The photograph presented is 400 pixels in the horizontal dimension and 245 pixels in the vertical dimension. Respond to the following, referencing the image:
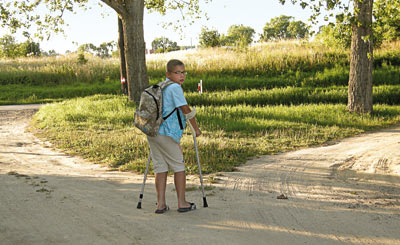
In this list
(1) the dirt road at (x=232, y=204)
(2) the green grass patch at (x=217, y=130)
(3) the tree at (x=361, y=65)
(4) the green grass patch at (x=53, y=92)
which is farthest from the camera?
(4) the green grass patch at (x=53, y=92)

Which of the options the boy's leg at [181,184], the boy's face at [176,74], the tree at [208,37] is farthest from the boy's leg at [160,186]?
the tree at [208,37]

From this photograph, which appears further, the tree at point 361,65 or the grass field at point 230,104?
the tree at point 361,65

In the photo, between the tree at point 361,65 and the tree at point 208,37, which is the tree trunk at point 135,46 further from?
the tree at point 208,37

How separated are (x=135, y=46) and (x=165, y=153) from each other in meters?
11.4

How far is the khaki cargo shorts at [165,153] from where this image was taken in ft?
16.2

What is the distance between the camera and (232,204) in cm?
542

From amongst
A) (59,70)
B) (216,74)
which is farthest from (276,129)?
(59,70)

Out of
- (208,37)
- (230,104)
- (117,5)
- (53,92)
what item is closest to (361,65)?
(230,104)

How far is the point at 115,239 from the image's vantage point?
4199 mm

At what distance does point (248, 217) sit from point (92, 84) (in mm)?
23352

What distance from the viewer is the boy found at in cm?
488

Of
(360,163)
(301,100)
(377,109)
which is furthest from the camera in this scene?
(301,100)

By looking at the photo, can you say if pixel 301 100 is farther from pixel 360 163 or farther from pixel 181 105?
pixel 181 105

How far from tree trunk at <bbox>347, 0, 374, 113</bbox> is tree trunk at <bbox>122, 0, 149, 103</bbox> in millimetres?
7630
